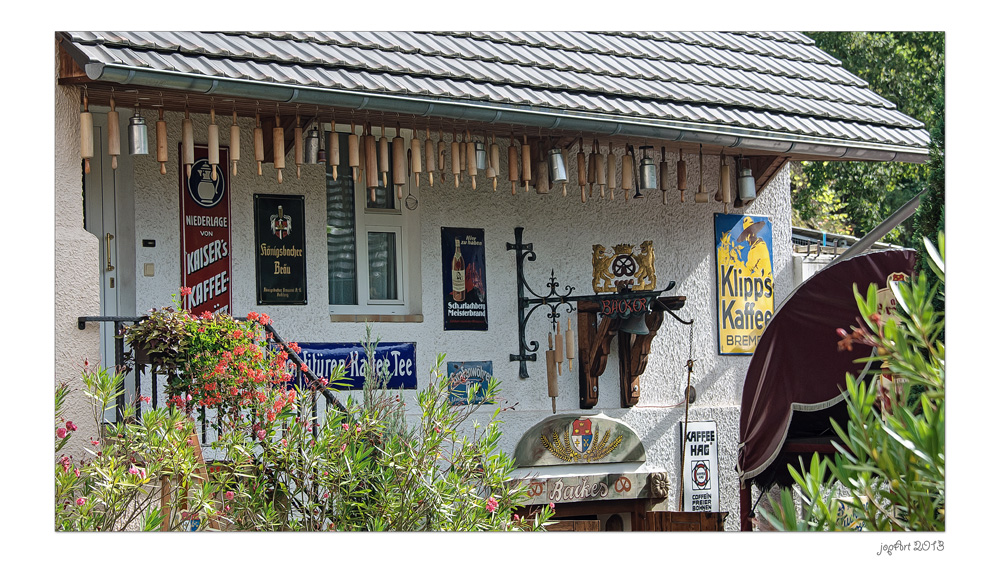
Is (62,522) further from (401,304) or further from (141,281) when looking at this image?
(401,304)

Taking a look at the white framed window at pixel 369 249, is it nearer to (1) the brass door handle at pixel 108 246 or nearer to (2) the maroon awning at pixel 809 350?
(1) the brass door handle at pixel 108 246

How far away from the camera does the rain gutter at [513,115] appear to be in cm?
591

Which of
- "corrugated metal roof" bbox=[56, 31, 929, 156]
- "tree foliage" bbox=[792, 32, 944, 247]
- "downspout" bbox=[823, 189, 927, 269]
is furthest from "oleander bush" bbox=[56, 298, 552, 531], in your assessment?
"tree foliage" bbox=[792, 32, 944, 247]

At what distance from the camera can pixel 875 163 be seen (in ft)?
48.6

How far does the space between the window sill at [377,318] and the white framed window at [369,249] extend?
44mm

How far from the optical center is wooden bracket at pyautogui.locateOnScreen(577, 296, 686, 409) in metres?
8.41

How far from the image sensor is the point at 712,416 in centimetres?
917

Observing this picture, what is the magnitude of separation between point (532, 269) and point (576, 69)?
1.62m

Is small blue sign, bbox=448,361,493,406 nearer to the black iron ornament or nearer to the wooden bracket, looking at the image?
the black iron ornament

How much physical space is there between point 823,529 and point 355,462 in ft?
8.50

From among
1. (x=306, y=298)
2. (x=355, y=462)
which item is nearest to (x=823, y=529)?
(x=355, y=462)

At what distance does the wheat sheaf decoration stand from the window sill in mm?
1336

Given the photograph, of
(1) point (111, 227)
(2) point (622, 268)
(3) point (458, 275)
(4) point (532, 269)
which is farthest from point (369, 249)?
(2) point (622, 268)

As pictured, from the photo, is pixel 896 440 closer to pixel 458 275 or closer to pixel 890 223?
pixel 458 275
